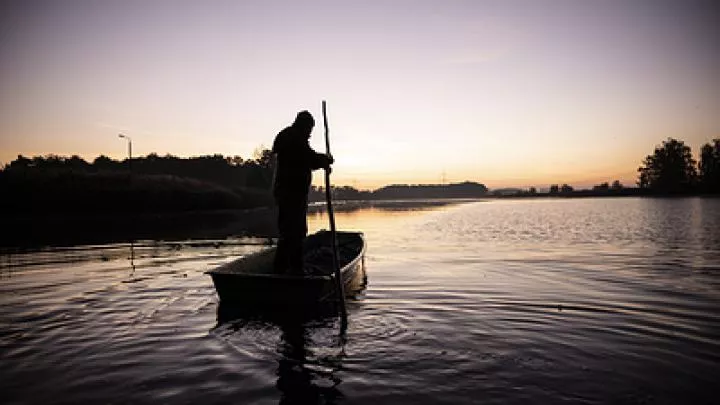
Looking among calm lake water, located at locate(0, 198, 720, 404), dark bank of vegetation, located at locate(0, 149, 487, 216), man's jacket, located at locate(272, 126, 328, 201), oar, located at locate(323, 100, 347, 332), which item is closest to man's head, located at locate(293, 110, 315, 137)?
man's jacket, located at locate(272, 126, 328, 201)

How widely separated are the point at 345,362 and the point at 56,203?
58.3 metres

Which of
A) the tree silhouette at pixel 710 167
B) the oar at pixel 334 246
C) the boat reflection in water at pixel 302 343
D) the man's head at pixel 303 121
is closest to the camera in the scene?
the boat reflection in water at pixel 302 343

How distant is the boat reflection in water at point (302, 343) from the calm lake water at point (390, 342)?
0.03 m

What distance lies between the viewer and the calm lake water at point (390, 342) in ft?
Result: 15.6

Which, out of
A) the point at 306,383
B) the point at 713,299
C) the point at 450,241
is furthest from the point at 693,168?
the point at 306,383

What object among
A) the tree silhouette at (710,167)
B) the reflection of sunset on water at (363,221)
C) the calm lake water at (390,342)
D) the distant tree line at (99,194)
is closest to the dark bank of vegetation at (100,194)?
the distant tree line at (99,194)

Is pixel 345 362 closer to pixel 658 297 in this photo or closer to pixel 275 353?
pixel 275 353

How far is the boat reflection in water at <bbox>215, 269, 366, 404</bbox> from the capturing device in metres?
4.72

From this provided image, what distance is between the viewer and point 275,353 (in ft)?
19.5

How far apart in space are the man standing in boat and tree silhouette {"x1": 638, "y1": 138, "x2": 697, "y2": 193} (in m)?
170

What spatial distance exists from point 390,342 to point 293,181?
409 cm

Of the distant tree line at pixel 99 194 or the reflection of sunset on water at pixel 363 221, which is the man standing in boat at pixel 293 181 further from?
the distant tree line at pixel 99 194

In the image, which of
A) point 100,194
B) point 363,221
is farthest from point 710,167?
point 100,194

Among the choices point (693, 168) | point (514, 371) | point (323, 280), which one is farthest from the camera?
point (693, 168)
